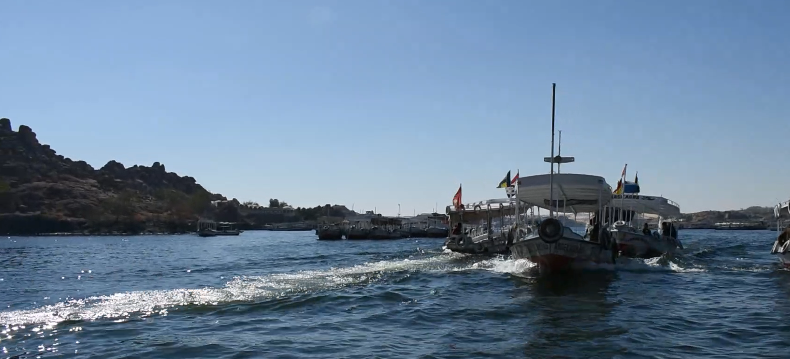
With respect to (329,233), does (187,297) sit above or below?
below

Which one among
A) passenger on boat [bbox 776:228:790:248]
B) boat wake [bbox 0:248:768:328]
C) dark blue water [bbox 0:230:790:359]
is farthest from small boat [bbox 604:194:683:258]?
dark blue water [bbox 0:230:790:359]

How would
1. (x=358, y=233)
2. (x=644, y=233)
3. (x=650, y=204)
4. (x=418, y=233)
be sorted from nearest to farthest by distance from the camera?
(x=644, y=233) → (x=650, y=204) → (x=358, y=233) → (x=418, y=233)

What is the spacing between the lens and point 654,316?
57.7 ft

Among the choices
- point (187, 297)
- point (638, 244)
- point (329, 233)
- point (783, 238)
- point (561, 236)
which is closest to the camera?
point (187, 297)

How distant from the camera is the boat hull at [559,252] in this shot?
26.3 m

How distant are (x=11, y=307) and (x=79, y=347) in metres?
8.54

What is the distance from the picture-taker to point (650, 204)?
4812cm

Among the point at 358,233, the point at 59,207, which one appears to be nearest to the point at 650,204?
the point at 358,233

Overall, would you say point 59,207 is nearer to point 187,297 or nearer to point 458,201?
point 458,201

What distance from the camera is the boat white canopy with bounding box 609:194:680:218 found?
157ft

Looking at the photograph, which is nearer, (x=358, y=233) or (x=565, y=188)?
(x=565, y=188)

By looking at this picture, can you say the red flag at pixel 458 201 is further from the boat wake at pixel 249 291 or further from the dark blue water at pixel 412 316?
the dark blue water at pixel 412 316

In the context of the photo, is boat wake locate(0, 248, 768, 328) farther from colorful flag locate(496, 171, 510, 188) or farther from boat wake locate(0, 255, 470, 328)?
colorful flag locate(496, 171, 510, 188)

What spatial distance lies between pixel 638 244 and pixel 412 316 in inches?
983
